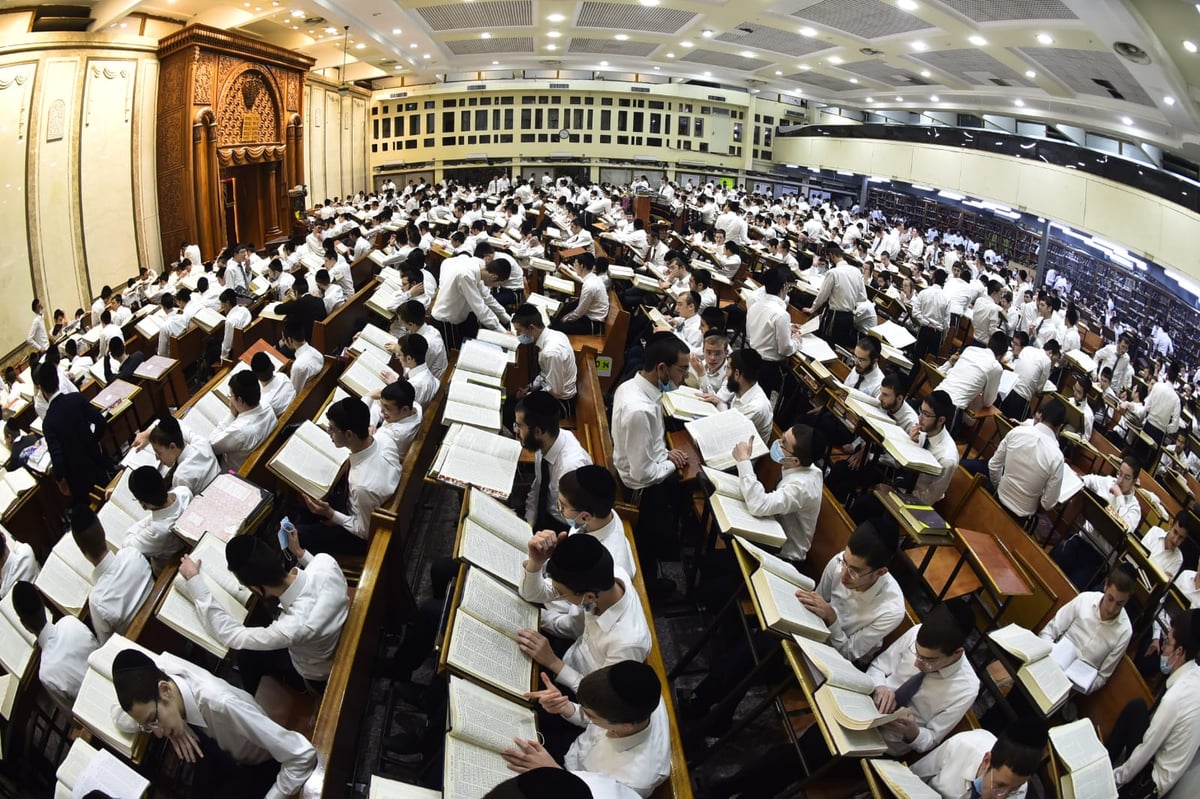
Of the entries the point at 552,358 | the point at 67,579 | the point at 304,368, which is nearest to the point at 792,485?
the point at 552,358

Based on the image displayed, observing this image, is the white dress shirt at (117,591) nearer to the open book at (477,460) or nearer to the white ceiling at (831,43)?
the open book at (477,460)

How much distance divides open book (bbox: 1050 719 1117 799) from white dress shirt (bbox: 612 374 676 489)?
2.22 meters

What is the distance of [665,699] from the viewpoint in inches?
104

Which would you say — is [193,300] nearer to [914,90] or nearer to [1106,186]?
[1106,186]

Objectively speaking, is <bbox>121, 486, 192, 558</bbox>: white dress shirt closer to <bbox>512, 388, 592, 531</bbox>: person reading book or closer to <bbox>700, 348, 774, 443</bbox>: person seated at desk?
<bbox>512, 388, 592, 531</bbox>: person reading book

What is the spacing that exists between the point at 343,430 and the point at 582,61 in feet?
71.0

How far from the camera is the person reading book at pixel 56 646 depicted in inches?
117

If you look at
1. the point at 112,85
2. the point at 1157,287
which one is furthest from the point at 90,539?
the point at 1157,287

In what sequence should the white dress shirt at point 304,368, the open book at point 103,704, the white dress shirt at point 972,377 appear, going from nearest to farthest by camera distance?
the open book at point 103,704
the white dress shirt at point 304,368
the white dress shirt at point 972,377

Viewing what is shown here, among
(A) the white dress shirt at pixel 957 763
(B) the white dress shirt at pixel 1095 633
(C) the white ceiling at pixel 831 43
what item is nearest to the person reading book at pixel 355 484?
(A) the white dress shirt at pixel 957 763

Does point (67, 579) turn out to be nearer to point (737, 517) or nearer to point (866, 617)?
point (737, 517)

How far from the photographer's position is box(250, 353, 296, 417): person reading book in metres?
5.08

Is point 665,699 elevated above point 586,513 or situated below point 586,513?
below

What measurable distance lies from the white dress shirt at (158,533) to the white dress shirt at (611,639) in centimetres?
232
